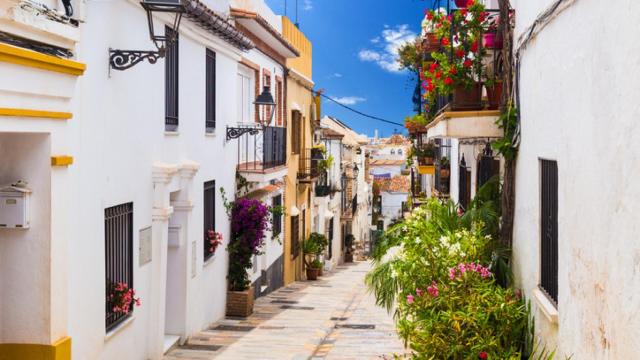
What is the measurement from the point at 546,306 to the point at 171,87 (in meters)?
7.08

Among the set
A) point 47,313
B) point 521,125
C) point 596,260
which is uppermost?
point 521,125

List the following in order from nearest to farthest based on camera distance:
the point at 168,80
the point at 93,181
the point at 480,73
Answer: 1. the point at 93,181
2. the point at 480,73
3. the point at 168,80

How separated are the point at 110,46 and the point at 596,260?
5950 mm

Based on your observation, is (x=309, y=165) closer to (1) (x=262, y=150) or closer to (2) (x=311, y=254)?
(2) (x=311, y=254)

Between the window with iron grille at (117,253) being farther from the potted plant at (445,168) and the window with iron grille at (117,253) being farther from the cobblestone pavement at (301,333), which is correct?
the potted plant at (445,168)

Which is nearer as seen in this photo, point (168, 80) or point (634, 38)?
point (634, 38)

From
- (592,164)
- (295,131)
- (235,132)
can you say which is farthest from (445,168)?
(592,164)

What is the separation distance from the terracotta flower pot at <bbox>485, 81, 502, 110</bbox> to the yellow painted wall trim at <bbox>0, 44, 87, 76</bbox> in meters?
4.69

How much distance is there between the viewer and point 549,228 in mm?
6457

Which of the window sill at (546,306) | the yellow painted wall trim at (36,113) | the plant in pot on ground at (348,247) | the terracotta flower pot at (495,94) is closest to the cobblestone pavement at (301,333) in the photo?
the terracotta flower pot at (495,94)

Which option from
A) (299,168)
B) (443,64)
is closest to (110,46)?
(443,64)

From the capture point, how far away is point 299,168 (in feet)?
80.5

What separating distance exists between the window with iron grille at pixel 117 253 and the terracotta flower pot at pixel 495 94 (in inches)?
186

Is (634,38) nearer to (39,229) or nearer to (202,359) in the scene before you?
(39,229)
